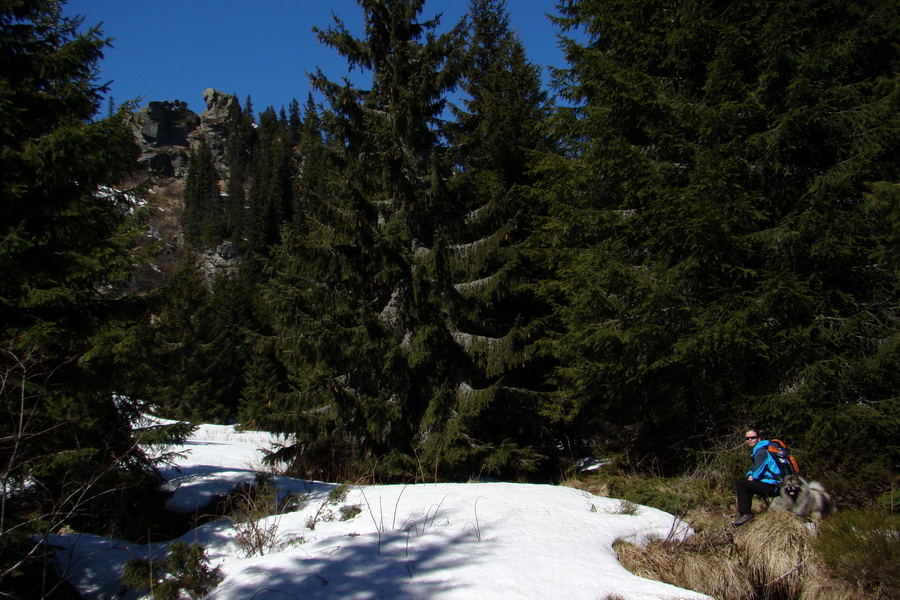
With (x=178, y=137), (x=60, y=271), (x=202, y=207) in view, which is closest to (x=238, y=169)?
(x=202, y=207)

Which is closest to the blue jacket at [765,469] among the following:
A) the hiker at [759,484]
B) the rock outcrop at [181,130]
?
the hiker at [759,484]

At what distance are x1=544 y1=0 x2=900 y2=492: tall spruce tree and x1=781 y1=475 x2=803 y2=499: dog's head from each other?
2.70 feet

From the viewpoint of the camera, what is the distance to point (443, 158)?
9.88 m

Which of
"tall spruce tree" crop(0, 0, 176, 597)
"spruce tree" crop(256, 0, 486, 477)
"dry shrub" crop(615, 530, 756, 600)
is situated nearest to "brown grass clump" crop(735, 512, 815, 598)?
"dry shrub" crop(615, 530, 756, 600)

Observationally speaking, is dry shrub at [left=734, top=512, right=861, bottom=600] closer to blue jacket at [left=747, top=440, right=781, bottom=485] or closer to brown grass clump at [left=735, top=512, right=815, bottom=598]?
brown grass clump at [left=735, top=512, right=815, bottom=598]

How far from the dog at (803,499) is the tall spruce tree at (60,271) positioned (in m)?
6.85

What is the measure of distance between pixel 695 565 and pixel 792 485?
1661mm

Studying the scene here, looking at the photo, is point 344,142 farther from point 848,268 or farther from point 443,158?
point 848,268

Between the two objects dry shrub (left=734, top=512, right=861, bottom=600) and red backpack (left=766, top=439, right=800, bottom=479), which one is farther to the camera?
red backpack (left=766, top=439, right=800, bottom=479)

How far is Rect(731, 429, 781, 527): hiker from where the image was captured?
5.59 metres

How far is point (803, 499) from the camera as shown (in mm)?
5379

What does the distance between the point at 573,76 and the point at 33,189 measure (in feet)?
28.3

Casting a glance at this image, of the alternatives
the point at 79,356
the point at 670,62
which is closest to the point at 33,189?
the point at 79,356

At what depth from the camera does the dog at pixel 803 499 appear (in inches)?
208
